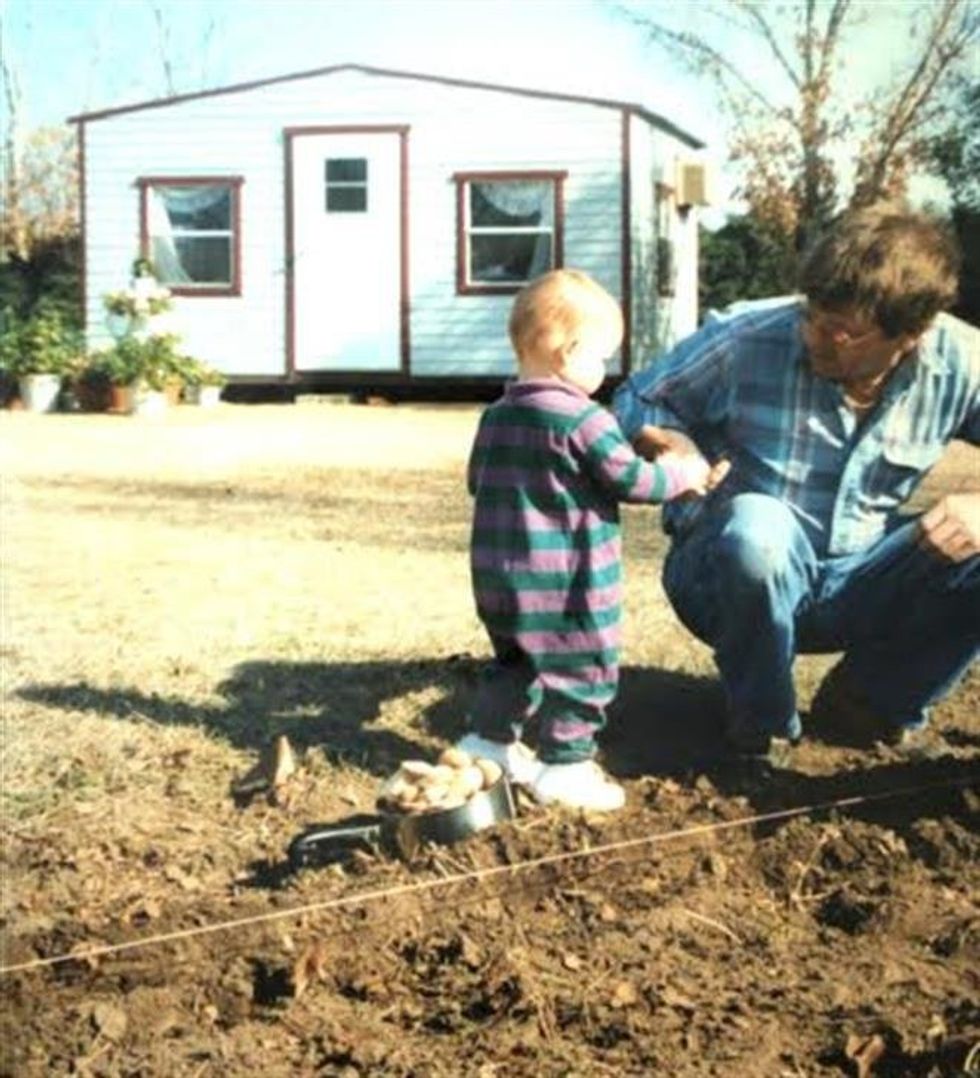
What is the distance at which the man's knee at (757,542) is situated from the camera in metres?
3.26

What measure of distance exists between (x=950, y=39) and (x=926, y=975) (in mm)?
2183

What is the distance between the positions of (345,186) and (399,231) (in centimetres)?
71

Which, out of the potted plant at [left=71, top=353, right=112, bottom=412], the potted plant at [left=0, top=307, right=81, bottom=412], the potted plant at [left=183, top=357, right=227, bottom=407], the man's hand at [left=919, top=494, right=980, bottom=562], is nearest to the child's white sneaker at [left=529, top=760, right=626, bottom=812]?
the man's hand at [left=919, top=494, right=980, bottom=562]

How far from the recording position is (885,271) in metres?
3.14

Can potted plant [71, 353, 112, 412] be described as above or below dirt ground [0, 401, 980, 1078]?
above

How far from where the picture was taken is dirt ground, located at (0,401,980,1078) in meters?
2.16

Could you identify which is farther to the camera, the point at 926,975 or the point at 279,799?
the point at 279,799

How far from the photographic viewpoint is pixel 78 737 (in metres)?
3.59

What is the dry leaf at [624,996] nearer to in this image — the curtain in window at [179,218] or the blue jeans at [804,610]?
the blue jeans at [804,610]

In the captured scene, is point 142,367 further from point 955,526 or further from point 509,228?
point 955,526

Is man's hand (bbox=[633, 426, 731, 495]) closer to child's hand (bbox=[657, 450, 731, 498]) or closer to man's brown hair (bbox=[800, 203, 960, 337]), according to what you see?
child's hand (bbox=[657, 450, 731, 498])

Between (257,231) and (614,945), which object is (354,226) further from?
(614,945)

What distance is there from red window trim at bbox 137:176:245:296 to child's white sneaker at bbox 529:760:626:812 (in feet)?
6.11

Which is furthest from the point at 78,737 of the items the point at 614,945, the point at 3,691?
the point at 614,945
